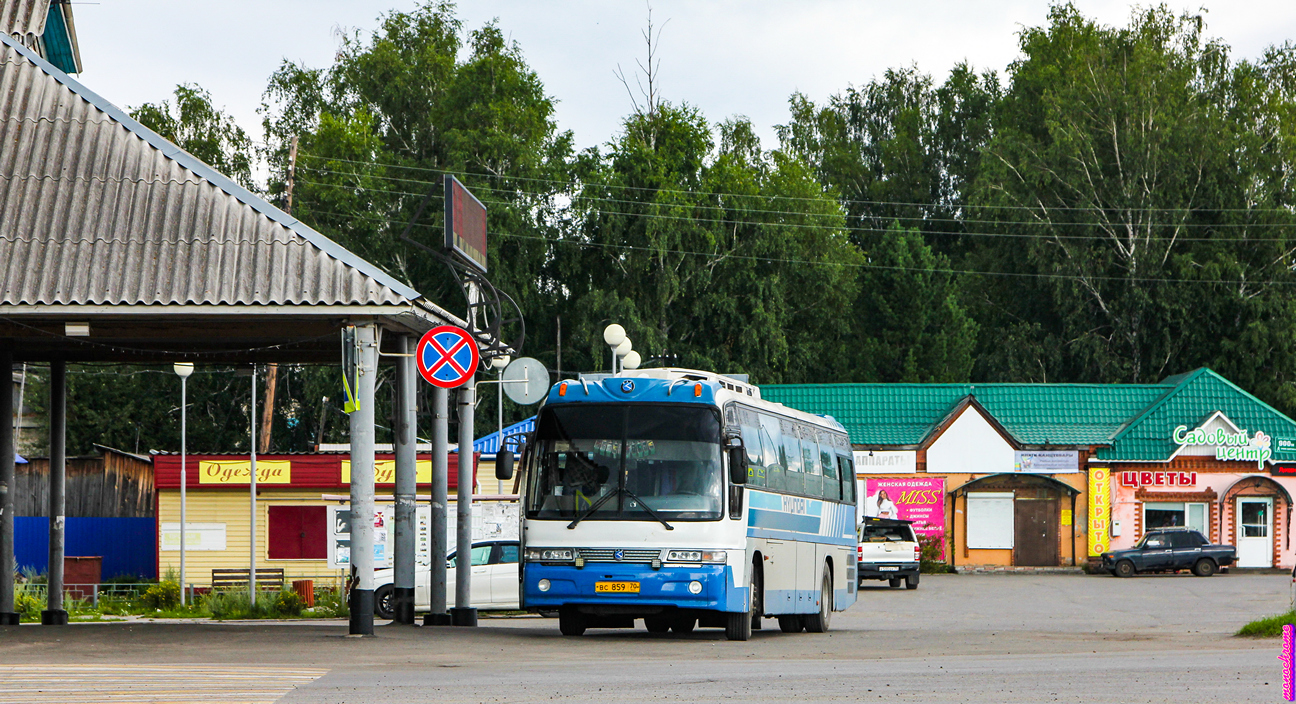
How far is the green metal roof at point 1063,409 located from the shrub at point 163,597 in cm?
2620

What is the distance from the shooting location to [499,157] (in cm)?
5812

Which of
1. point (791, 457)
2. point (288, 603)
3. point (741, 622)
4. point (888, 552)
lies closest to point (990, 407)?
point (888, 552)

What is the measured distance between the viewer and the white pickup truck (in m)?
41.0

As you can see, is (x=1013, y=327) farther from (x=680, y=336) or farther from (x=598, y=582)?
(x=598, y=582)

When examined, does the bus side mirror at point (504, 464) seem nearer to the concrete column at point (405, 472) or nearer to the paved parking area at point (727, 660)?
the concrete column at point (405, 472)

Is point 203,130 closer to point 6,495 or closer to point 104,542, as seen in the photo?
point 104,542

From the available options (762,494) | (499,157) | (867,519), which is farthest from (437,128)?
(762,494)

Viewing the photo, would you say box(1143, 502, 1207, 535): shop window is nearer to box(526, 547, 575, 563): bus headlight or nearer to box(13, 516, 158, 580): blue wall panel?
box(13, 516, 158, 580): blue wall panel

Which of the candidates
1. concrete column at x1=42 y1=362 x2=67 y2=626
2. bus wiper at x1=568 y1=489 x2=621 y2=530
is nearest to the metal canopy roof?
bus wiper at x1=568 y1=489 x2=621 y2=530

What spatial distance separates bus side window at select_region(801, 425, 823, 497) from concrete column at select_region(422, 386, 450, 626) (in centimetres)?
483

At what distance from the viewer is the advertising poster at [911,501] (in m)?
52.3

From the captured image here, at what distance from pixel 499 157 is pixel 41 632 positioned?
4140 cm

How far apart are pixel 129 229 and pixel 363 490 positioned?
3.66 meters

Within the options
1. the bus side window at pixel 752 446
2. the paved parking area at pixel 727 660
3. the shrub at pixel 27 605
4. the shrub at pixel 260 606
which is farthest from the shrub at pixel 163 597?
the bus side window at pixel 752 446
